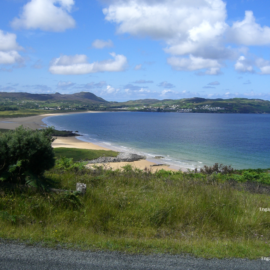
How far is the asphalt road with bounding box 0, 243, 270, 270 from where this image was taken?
14.3 feet

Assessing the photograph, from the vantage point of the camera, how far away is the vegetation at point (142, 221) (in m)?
5.12

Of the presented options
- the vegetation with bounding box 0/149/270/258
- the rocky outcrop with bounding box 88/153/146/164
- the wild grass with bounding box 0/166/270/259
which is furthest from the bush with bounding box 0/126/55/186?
the rocky outcrop with bounding box 88/153/146/164

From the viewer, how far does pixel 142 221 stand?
245 inches

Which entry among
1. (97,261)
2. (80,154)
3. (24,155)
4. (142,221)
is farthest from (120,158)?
(97,261)

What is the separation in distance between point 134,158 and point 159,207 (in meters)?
34.1

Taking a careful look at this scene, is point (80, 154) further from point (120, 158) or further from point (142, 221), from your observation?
point (142, 221)

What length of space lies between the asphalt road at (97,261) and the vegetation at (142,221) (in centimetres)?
22

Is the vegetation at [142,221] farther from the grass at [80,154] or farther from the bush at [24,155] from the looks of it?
the grass at [80,154]

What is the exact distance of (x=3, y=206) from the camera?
6.38 m

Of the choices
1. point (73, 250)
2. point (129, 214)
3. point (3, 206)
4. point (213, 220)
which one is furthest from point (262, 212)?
point (3, 206)

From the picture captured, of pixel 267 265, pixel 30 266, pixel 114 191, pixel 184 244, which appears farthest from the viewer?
pixel 114 191

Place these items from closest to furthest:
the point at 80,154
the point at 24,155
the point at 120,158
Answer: the point at 24,155 < the point at 80,154 < the point at 120,158

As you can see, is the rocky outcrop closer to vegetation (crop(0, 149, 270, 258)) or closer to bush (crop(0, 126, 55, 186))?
bush (crop(0, 126, 55, 186))

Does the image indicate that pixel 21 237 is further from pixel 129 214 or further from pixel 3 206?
pixel 129 214
